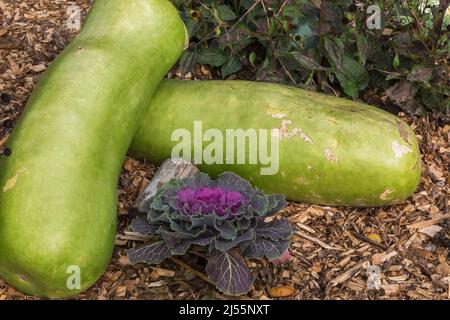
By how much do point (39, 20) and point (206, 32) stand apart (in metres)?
1.02

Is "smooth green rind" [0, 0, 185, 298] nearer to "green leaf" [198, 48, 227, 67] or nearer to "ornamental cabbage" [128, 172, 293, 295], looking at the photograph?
"ornamental cabbage" [128, 172, 293, 295]

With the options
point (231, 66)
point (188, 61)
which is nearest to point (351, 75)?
point (231, 66)

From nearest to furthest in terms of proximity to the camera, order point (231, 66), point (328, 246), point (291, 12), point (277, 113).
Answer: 1. point (328, 246)
2. point (277, 113)
3. point (291, 12)
4. point (231, 66)

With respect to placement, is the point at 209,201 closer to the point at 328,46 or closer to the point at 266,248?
the point at 266,248

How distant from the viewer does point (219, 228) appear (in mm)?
2656

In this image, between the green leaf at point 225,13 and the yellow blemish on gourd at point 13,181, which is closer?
the yellow blemish on gourd at point 13,181

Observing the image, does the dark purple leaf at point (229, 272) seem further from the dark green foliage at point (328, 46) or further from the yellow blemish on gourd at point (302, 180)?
the dark green foliage at point (328, 46)

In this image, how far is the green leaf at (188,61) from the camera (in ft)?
12.4

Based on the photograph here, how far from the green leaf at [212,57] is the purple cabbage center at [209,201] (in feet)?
4.19

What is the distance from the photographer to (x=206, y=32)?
12.6ft

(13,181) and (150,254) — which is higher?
(13,181)

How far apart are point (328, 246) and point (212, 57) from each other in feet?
4.28

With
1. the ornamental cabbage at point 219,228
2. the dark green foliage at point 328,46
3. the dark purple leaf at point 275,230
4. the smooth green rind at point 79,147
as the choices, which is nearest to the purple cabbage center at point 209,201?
the ornamental cabbage at point 219,228

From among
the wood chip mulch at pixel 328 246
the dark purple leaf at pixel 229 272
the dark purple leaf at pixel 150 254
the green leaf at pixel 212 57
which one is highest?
the green leaf at pixel 212 57
